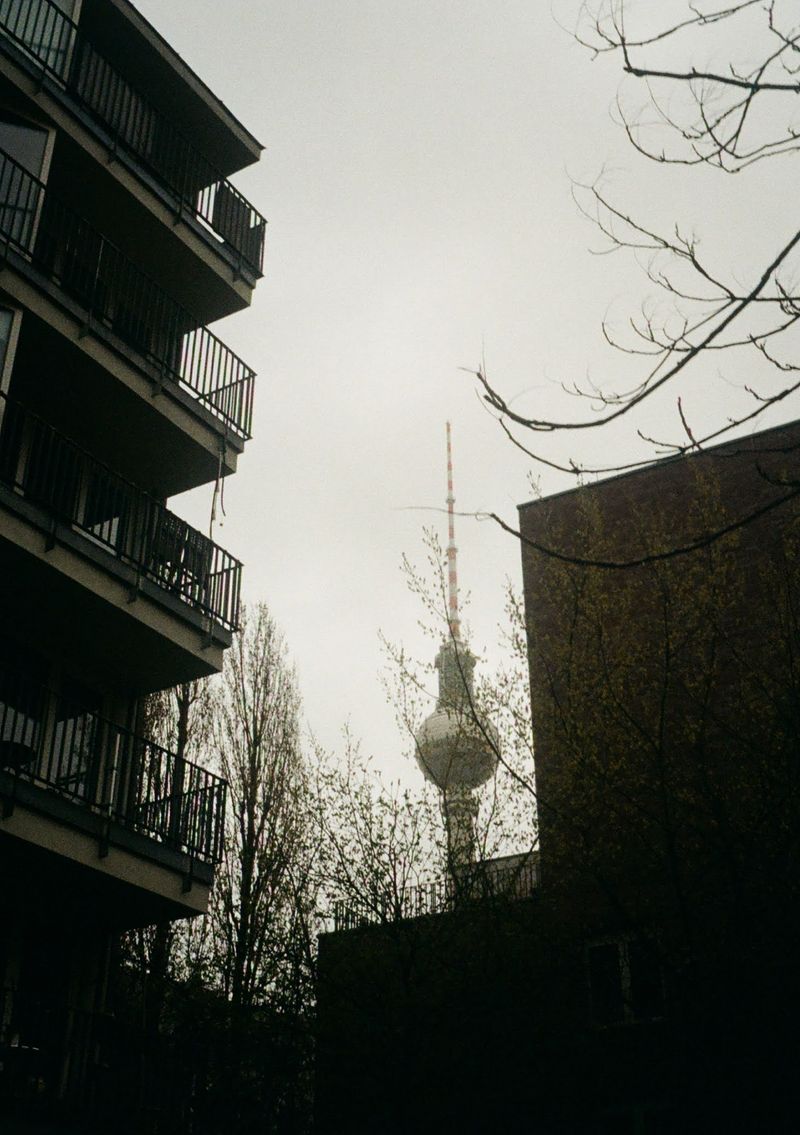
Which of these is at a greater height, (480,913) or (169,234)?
(169,234)

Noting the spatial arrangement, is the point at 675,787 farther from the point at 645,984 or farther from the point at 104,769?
the point at 104,769

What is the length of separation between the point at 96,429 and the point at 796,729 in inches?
399

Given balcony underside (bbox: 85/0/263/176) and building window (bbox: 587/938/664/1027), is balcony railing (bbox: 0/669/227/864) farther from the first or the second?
balcony underside (bbox: 85/0/263/176)

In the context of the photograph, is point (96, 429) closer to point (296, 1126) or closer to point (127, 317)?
point (127, 317)

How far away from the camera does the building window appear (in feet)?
57.2

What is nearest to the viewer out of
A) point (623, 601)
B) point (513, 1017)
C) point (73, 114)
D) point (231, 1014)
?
point (73, 114)

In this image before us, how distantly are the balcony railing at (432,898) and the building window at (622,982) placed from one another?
59.7 inches

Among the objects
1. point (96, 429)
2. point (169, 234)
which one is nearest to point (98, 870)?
point (96, 429)

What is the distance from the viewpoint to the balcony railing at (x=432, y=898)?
60.4ft

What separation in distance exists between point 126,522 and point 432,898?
8037mm

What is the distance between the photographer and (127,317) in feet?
52.6

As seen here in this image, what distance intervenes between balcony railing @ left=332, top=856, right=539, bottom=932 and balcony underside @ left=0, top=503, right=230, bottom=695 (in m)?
5.84

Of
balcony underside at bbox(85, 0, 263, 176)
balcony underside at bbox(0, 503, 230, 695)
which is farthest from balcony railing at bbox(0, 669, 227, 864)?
balcony underside at bbox(85, 0, 263, 176)

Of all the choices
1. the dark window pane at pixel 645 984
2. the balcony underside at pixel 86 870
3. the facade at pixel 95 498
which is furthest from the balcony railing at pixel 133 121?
the dark window pane at pixel 645 984
